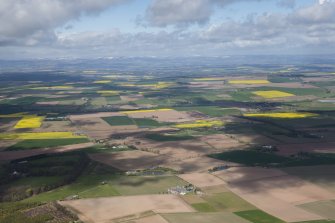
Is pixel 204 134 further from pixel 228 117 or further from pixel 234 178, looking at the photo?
pixel 234 178

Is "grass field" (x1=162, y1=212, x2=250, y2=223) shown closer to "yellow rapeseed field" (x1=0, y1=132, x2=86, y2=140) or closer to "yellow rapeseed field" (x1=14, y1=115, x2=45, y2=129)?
"yellow rapeseed field" (x1=0, y1=132, x2=86, y2=140)

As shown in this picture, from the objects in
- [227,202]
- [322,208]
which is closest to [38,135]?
[227,202]

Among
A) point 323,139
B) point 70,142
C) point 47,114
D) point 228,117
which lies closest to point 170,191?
point 70,142

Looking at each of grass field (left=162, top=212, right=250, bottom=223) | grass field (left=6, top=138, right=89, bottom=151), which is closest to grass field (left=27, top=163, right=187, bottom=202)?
grass field (left=162, top=212, right=250, bottom=223)

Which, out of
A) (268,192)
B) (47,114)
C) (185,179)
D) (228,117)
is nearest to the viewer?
(268,192)

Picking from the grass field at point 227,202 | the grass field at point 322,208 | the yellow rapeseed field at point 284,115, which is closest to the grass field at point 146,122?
the yellow rapeseed field at point 284,115

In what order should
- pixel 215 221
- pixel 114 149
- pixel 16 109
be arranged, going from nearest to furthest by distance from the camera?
1. pixel 215 221
2. pixel 114 149
3. pixel 16 109
